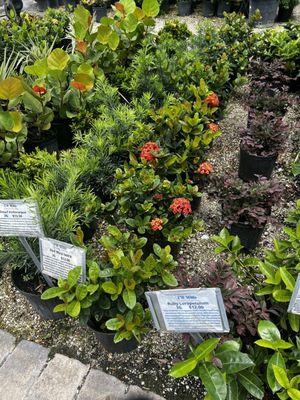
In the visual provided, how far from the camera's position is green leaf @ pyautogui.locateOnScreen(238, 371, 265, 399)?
4.32ft

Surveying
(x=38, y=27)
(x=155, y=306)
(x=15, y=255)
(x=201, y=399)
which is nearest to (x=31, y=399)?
(x=15, y=255)

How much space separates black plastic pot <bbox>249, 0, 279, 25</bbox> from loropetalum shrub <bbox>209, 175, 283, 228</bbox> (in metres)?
5.81

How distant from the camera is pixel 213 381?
1176 mm

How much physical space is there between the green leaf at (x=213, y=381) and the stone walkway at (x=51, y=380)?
0.66m

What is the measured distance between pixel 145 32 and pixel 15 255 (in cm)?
290

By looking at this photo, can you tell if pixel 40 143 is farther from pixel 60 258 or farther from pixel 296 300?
pixel 296 300

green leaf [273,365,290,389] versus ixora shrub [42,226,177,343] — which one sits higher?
green leaf [273,365,290,389]

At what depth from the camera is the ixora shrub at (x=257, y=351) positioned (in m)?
1.19

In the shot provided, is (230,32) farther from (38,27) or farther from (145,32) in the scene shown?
(38,27)

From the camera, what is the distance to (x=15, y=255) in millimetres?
1955

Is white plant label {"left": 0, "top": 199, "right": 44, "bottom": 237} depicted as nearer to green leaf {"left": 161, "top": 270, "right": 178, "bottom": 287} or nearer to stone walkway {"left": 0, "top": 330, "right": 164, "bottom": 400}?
green leaf {"left": 161, "top": 270, "right": 178, "bottom": 287}

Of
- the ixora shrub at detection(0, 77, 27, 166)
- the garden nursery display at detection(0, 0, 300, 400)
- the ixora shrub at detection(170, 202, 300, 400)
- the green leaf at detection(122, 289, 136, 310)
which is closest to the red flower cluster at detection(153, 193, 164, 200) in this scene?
the garden nursery display at detection(0, 0, 300, 400)

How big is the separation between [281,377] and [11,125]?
2339 millimetres

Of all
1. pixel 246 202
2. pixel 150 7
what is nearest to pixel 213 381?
pixel 246 202
